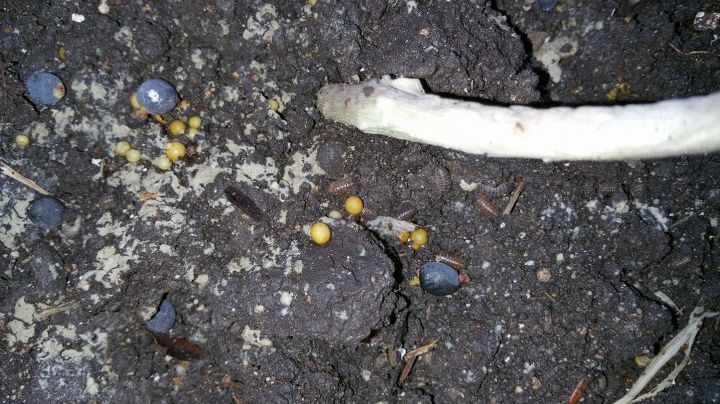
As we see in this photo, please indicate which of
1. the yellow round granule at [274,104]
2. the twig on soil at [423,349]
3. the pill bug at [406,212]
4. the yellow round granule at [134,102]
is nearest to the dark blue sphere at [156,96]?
the yellow round granule at [134,102]

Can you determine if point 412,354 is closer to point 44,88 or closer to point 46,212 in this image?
point 46,212

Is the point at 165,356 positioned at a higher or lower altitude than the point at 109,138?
lower

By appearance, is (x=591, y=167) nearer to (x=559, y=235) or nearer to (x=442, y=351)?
(x=559, y=235)

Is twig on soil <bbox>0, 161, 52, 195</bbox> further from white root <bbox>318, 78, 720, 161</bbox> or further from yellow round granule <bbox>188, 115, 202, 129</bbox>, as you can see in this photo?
white root <bbox>318, 78, 720, 161</bbox>

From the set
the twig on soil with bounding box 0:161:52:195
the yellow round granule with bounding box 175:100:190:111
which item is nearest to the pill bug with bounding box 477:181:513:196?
the yellow round granule with bounding box 175:100:190:111

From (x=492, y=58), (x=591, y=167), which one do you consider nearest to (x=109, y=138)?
(x=492, y=58)

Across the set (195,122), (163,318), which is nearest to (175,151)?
(195,122)
